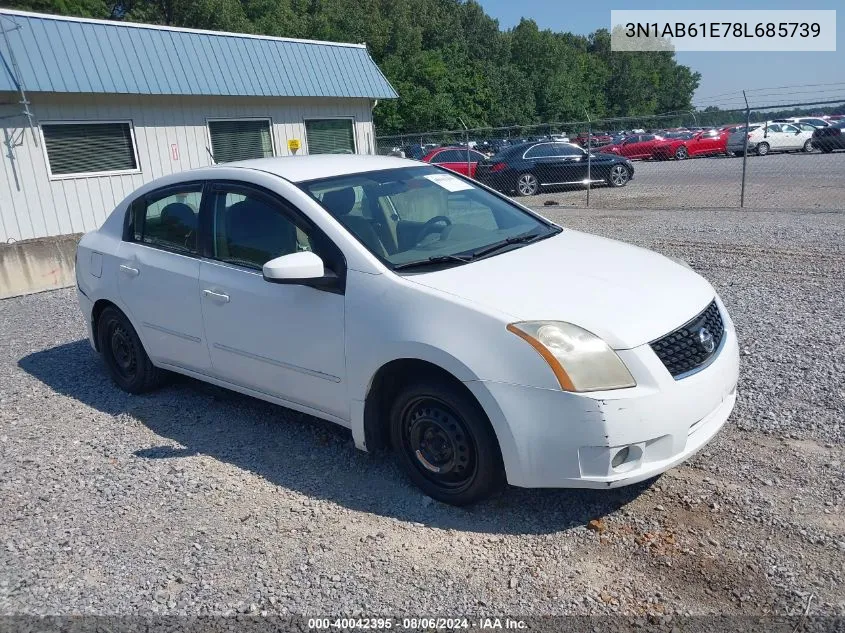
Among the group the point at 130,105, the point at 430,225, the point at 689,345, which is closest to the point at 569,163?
the point at 130,105

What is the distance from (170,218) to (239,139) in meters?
9.41

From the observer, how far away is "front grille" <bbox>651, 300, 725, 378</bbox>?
3092 mm

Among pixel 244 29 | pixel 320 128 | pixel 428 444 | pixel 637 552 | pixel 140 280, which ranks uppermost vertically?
pixel 244 29

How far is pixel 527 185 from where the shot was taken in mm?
18391

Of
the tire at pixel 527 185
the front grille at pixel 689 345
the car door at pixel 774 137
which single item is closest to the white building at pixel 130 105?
the tire at pixel 527 185

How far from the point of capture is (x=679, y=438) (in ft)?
10.1

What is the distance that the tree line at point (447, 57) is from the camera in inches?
1736

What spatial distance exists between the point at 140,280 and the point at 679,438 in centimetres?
362

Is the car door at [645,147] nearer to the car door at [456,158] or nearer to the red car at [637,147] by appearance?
the red car at [637,147]

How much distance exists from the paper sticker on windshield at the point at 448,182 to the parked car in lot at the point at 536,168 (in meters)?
13.6

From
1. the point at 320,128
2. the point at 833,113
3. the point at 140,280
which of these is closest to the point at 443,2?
the point at 833,113

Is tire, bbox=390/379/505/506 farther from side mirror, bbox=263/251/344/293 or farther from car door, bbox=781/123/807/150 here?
car door, bbox=781/123/807/150

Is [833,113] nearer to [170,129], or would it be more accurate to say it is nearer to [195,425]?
[170,129]

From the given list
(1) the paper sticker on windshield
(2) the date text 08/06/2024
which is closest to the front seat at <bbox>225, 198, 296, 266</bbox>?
(1) the paper sticker on windshield
